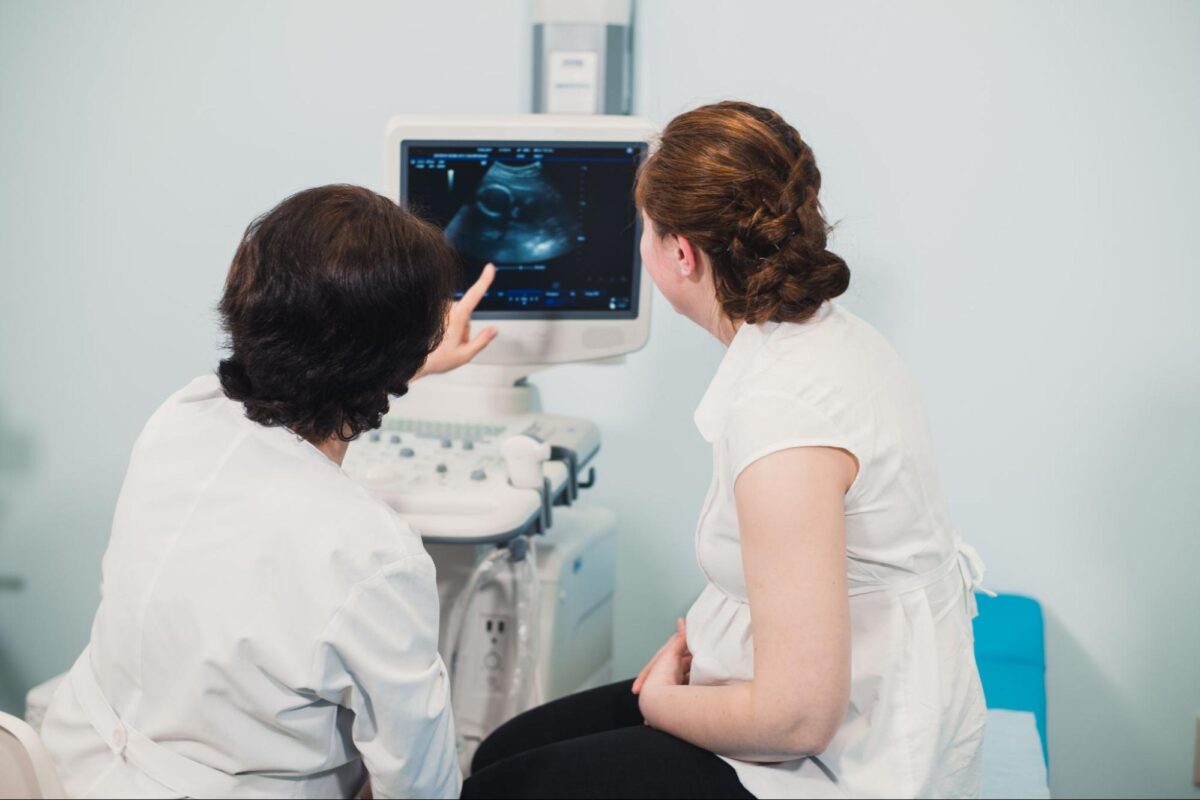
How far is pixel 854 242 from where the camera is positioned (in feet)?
6.34

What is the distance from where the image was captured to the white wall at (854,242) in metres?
1.83

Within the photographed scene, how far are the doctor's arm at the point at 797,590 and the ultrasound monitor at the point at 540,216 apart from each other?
74 cm

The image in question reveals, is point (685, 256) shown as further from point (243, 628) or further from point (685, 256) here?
point (243, 628)

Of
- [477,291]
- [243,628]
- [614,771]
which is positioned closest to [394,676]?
[243,628]

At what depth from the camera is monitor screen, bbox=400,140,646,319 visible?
1.61 meters

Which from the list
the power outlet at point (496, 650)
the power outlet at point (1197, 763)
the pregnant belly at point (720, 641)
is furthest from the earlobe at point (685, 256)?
the power outlet at point (1197, 763)

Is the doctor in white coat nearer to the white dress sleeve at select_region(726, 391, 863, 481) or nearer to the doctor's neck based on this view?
the doctor's neck

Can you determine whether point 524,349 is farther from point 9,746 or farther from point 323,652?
point 9,746

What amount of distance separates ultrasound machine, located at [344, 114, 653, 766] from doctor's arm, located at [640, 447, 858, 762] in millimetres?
548

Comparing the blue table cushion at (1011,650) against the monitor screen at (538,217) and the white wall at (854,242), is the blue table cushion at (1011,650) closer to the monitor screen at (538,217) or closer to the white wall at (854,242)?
the white wall at (854,242)

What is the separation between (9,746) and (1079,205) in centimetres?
171

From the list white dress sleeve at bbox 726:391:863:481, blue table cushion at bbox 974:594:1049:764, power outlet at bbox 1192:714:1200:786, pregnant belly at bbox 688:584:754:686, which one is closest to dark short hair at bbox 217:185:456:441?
white dress sleeve at bbox 726:391:863:481

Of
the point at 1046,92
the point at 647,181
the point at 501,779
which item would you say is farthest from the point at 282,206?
the point at 1046,92

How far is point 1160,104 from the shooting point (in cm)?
178
